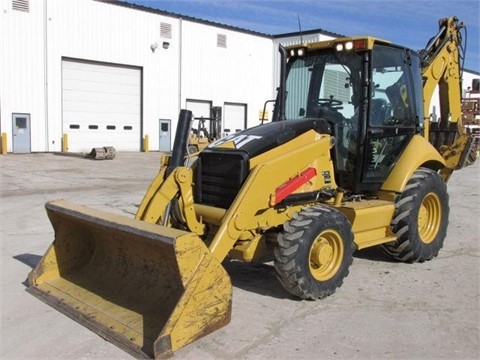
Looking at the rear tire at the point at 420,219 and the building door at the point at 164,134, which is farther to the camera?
the building door at the point at 164,134

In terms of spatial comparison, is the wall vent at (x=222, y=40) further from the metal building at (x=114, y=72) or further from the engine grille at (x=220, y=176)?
the engine grille at (x=220, y=176)

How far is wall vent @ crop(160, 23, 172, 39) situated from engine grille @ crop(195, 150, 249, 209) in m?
22.5

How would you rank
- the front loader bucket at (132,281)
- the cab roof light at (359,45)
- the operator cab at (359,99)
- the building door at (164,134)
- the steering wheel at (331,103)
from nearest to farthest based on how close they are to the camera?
the front loader bucket at (132,281)
the cab roof light at (359,45)
the operator cab at (359,99)
the steering wheel at (331,103)
the building door at (164,134)

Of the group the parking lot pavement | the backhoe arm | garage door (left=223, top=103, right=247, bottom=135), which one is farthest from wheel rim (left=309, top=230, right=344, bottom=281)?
garage door (left=223, top=103, right=247, bottom=135)

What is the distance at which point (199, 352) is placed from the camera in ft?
12.6

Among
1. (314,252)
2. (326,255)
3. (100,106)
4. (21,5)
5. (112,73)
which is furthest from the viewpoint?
(112,73)

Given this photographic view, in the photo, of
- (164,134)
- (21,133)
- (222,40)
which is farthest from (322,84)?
(222,40)

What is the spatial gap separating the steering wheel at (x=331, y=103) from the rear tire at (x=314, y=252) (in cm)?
156

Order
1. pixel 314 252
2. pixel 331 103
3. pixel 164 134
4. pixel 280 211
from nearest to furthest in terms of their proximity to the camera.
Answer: pixel 314 252 → pixel 280 211 → pixel 331 103 → pixel 164 134

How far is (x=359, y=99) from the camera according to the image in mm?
5824

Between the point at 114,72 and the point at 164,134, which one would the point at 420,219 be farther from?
the point at 164,134

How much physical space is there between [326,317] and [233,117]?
26710mm

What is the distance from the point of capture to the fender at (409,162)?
614 centimetres

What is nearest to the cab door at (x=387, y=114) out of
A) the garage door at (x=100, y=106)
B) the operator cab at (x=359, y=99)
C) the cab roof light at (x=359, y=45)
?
the operator cab at (x=359, y=99)
